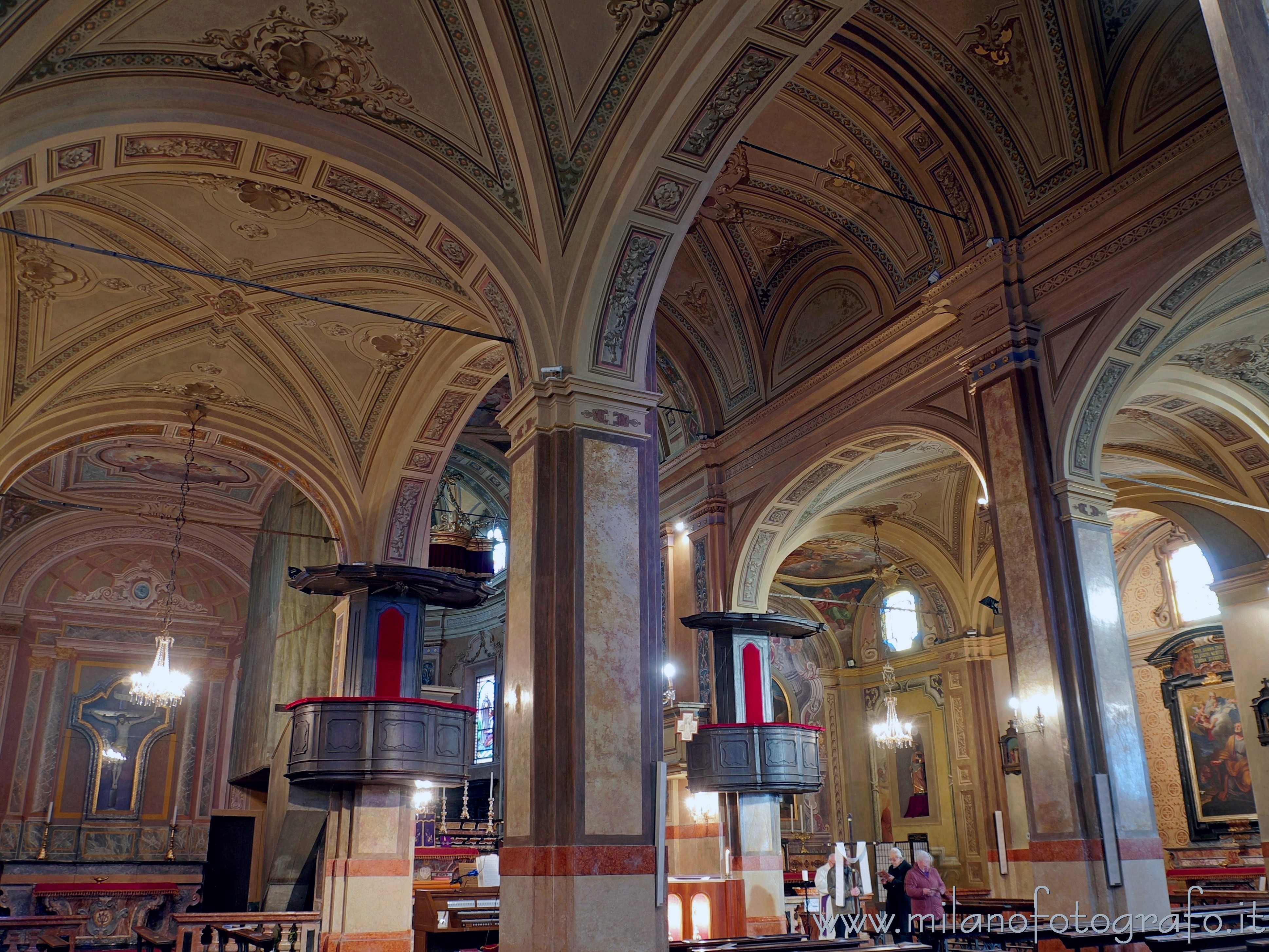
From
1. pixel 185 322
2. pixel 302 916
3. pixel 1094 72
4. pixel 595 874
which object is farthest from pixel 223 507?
pixel 1094 72

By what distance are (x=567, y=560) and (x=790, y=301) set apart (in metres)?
6.81

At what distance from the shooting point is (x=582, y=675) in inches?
261

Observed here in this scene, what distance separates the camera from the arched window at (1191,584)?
50.6 ft

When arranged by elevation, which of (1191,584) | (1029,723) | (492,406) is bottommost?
(1029,723)

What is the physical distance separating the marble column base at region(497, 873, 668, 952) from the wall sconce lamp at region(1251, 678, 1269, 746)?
8877 millimetres

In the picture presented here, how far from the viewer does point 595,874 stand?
6188 millimetres

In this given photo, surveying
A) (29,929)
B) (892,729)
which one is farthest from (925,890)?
(29,929)

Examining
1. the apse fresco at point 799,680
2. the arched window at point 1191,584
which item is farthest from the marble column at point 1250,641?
the apse fresco at point 799,680

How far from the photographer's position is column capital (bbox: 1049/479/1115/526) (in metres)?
8.34

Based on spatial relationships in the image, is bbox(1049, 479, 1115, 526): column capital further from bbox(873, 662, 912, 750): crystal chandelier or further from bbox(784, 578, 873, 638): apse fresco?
bbox(784, 578, 873, 638): apse fresco

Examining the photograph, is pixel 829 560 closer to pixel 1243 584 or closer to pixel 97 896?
pixel 1243 584

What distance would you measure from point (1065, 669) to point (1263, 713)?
18.6ft

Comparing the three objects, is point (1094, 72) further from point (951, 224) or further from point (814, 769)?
point (814, 769)

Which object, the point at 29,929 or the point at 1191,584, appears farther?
the point at 1191,584
